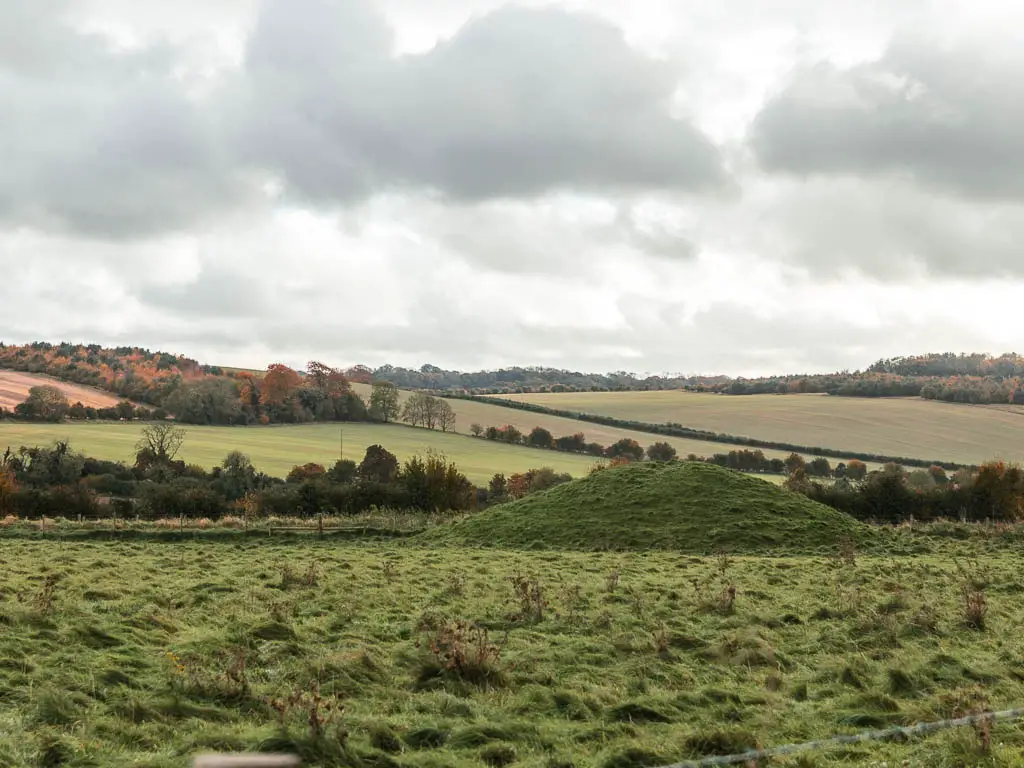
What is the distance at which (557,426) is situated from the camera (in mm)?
132125

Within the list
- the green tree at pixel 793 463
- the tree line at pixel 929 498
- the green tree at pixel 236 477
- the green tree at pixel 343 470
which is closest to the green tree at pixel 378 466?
the green tree at pixel 343 470

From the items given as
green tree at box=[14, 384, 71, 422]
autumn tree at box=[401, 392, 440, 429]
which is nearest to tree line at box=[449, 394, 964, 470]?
autumn tree at box=[401, 392, 440, 429]

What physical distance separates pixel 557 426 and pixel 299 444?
4161 centimetres

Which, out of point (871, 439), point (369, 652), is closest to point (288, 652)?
point (369, 652)

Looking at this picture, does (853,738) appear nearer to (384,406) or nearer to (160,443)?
(160,443)

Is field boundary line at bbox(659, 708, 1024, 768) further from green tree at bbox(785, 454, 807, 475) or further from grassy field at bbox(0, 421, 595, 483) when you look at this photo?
green tree at bbox(785, 454, 807, 475)

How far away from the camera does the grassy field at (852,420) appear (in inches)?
4675

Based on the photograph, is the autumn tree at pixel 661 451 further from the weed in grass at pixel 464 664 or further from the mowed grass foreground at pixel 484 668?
the weed in grass at pixel 464 664

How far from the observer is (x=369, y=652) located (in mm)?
13883

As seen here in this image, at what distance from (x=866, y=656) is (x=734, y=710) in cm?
445

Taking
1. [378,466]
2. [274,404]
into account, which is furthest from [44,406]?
[378,466]

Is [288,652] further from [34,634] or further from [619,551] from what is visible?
[619,551]

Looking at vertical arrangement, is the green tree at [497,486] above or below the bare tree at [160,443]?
below

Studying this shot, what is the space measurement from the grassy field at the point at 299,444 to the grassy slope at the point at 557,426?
420 inches
